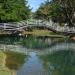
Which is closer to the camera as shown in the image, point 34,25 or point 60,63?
point 60,63

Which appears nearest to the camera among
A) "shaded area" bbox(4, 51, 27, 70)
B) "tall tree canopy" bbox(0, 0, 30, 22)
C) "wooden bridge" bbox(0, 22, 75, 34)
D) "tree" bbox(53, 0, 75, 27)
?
"shaded area" bbox(4, 51, 27, 70)

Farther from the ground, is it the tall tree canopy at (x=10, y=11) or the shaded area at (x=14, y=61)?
the tall tree canopy at (x=10, y=11)

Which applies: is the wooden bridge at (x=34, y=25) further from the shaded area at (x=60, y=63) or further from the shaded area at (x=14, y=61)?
the shaded area at (x=14, y=61)

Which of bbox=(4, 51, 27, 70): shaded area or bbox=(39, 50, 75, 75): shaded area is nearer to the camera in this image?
bbox=(39, 50, 75, 75): shaded area

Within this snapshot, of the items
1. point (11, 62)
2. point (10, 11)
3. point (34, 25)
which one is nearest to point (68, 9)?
point (34, 25)

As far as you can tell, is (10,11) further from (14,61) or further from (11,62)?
(11,62)

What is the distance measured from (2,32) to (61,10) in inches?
634

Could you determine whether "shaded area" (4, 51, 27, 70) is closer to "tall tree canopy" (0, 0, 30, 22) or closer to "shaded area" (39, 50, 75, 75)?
"shaded area" (39, 50, 75, 75)

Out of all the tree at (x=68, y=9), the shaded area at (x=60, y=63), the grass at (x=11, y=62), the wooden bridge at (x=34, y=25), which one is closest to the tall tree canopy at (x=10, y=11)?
the wooden bridge at (x=34, y=25)

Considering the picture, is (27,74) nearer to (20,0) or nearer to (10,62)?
(10,62)

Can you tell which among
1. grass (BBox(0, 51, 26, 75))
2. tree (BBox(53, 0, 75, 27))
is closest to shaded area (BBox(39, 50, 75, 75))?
grass (BBox(0, 51, 26, 75))

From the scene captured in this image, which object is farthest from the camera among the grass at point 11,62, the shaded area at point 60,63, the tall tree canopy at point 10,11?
the tall tree canopy at point 10,11

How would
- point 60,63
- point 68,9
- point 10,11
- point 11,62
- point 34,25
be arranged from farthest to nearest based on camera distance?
point 10,11 < point 68,9 < point 34,25 < point 60,63 < point 11,62

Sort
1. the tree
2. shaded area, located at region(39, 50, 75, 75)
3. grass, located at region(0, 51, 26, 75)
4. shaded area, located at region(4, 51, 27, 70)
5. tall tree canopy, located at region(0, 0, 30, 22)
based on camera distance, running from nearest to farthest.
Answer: grass, located at region(0, 51, 26, 75) → shaded area, located at region(39, 50, 75, 75) → shaded area, located at region(4, 51, 27, 70) → the tree → tall tree canopy, located at region(0, 0, 30, 22)
